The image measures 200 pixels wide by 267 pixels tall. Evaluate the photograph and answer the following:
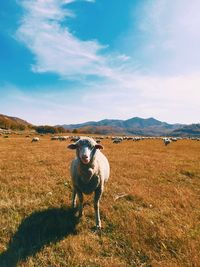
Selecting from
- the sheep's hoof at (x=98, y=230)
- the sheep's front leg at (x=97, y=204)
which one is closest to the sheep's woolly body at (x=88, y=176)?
the sheep's front leg at (x=97, y=204)

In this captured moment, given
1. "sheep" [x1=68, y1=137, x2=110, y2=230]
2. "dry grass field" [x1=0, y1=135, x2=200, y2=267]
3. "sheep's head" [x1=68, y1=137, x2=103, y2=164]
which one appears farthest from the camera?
"sheep" [x1=68, y1=137, x2=110, y2=230]

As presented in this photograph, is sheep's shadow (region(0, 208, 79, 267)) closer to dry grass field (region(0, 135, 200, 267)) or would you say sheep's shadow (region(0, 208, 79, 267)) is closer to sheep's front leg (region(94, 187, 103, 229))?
dry grass field (region(0, 135, 200, 267))

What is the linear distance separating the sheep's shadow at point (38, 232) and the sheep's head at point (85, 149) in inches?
82.4

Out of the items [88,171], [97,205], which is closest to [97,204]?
[97,205]

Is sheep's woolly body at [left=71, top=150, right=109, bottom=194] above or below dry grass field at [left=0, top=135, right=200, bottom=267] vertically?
above

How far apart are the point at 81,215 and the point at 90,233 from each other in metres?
1.16

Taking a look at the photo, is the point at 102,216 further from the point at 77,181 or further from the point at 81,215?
the point at 77,181

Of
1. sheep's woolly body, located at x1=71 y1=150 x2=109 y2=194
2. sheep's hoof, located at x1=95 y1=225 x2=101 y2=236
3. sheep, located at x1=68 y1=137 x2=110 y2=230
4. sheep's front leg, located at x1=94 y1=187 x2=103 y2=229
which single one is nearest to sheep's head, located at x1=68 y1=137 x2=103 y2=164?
sheep, located at x1=68 y1=137 x2=110 y2=230

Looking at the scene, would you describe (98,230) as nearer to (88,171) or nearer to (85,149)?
(88,171)

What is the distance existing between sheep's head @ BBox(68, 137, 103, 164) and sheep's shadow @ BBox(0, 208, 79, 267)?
6.87ft

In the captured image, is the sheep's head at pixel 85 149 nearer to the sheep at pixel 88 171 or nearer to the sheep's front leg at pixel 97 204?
the sheep at pixel 88 171

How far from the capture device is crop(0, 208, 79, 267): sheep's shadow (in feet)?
20.9

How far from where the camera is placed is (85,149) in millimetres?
7793

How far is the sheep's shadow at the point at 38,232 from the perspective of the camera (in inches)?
251
